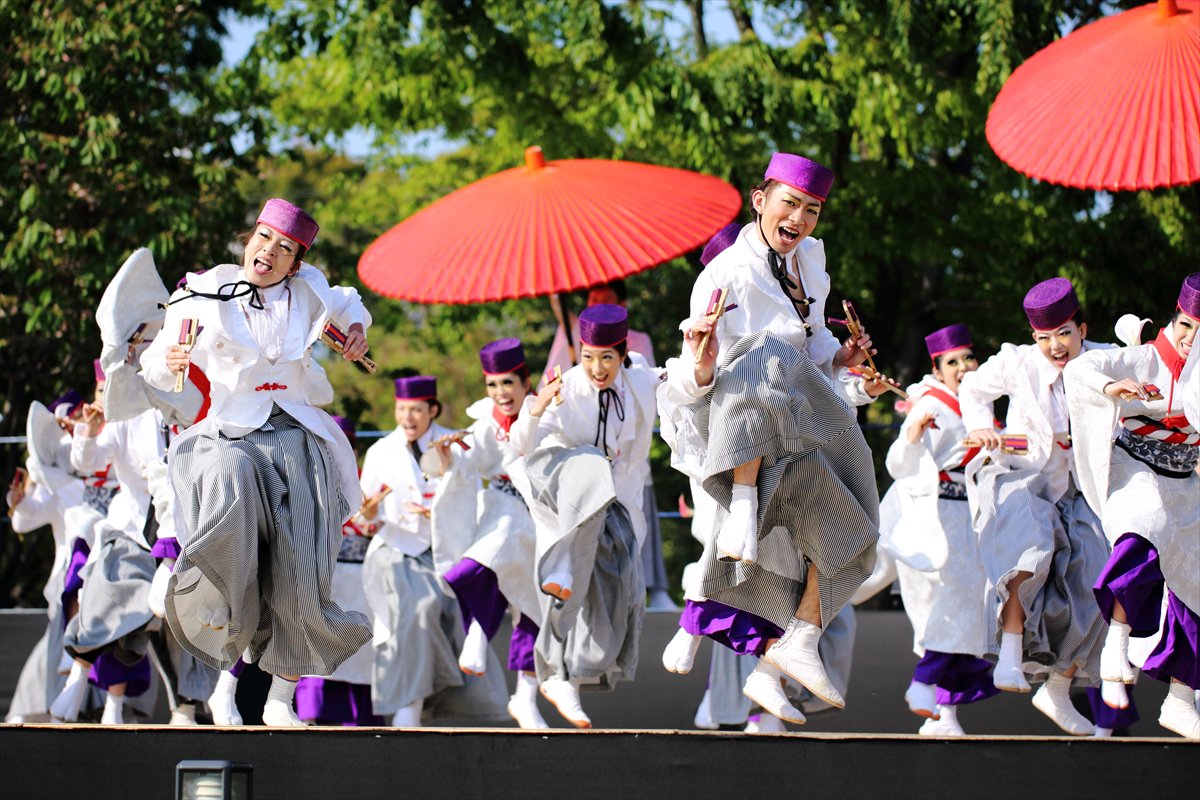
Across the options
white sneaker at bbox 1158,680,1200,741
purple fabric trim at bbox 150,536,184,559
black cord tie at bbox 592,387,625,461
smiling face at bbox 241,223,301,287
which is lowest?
white sneaker at bbox 1158,680,1200,741

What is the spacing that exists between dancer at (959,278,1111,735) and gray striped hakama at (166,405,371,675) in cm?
273

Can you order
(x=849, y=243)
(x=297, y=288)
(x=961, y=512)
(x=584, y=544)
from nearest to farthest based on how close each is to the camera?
(x=297, y=288), (x=584, y=544), (x=961, y=512), (x=849, y=243)

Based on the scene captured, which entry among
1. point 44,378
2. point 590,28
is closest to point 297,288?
point 590,28

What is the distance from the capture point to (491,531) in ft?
25.8

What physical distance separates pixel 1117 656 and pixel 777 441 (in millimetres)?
1864

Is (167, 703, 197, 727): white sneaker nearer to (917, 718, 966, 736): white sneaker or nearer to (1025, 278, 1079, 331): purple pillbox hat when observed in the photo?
(917, 718, 966, 736): white sneaker

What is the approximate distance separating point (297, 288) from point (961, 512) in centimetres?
324

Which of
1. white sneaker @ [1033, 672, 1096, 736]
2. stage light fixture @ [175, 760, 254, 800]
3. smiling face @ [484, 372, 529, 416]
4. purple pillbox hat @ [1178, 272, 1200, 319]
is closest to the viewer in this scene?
stage light fixture @ [175, 760, 254, 800]

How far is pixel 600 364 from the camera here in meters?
7.12

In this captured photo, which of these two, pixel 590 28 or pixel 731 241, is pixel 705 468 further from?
pixel 590 28

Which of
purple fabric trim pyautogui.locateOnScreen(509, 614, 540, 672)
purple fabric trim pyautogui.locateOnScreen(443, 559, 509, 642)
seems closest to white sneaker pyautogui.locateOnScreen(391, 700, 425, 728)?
purple fabric trim pyautogui.locateOnScreen(443, 559, 509, 642)

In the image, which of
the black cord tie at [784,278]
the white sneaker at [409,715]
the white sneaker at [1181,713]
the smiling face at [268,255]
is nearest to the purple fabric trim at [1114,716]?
the white sneaker at [1181,713]

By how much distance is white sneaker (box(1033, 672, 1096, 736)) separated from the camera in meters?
7.36

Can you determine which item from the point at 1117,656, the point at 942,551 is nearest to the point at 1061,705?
the point at 942,551
